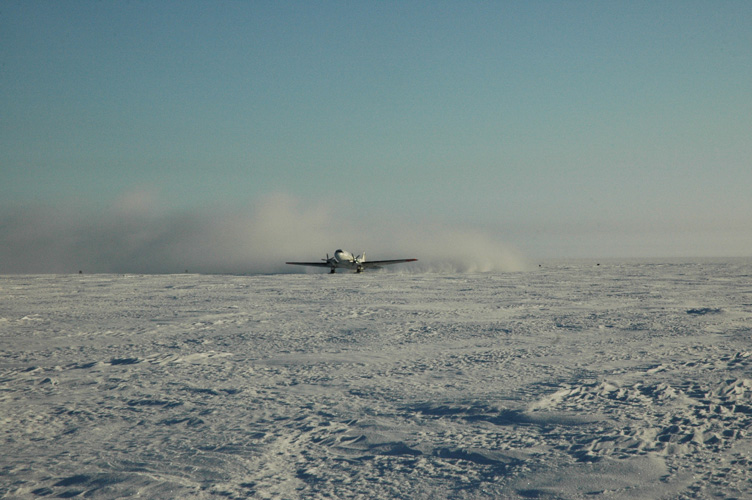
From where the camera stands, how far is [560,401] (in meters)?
8.13

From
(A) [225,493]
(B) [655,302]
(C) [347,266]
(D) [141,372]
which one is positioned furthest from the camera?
(C) [347,266]

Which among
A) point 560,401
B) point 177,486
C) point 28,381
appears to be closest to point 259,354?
point 28,381

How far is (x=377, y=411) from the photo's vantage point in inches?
303

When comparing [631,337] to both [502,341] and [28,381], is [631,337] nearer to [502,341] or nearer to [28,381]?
[502,341]

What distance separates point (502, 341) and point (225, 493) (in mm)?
10299

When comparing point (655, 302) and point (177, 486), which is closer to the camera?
point (177, 486)

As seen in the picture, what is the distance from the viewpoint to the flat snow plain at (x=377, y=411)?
5.34 meters

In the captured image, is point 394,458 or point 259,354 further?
point 259,354

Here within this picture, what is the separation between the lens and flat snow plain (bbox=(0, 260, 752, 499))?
5340 millimetres

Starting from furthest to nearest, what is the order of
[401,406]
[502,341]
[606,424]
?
[502,341], [401,406], [606,424]

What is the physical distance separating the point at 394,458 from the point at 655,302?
22997mm

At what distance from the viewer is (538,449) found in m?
6.16

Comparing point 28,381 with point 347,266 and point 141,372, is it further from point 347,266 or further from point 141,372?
point 347,266

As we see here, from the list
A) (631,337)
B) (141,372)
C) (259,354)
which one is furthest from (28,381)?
(631,337)
